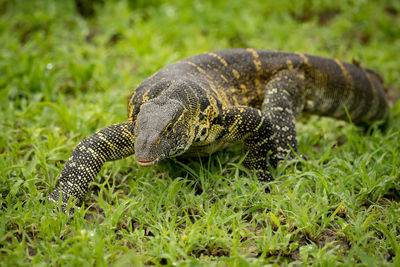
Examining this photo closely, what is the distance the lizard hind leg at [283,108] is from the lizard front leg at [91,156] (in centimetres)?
159

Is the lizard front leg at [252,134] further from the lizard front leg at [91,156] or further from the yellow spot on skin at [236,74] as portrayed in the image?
the lizard front leg at [91,156]

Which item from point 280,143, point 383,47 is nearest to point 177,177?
point 280,143

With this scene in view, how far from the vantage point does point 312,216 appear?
11.6 feet

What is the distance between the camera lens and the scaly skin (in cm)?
353

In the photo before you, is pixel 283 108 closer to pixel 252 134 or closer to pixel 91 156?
pixel 252 134

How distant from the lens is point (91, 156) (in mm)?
3746

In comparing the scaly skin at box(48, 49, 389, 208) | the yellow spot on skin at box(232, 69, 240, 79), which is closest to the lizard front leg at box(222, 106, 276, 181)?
the scaly skin at box(48, 49, 389, 208)

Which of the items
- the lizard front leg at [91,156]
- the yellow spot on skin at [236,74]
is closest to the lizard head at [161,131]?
the lizard front leg at [91,156]

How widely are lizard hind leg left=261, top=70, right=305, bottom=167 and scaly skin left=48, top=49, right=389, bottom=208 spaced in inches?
0.5

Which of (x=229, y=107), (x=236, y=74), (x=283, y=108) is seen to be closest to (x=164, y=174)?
(x=229, y=107)

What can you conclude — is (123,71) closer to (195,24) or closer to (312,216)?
(195,24)

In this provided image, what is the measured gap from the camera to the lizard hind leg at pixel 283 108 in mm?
4578

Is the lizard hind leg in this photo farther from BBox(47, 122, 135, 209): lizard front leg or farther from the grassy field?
BBox(47, 122, 135, 209): lizard front leg

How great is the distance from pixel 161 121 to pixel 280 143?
1766 mm
